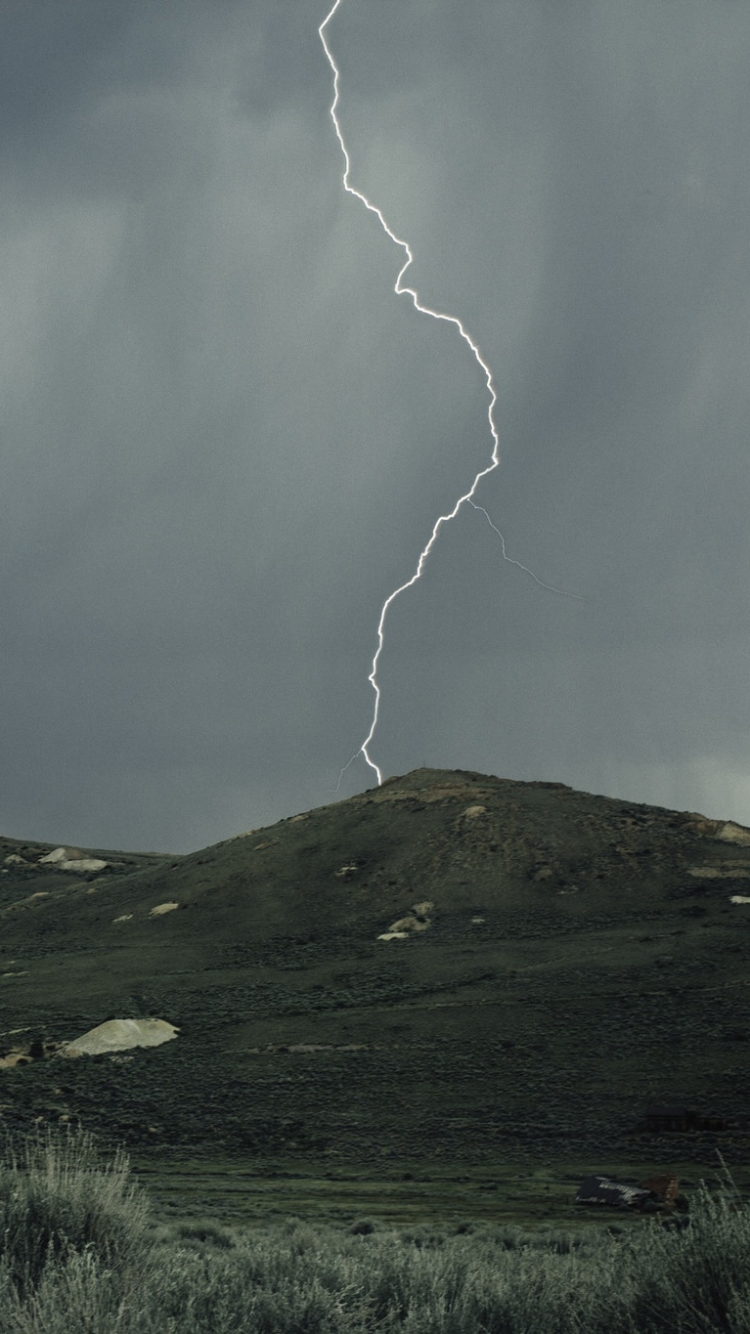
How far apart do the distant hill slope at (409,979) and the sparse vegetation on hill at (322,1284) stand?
79.6ft

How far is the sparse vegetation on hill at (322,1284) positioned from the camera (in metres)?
9.29

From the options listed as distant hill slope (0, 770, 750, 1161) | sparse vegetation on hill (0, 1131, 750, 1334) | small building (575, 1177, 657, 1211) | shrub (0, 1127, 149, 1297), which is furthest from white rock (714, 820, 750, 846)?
shrub (0, 1127, 149, 1297)

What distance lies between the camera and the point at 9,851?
126688 millimetres

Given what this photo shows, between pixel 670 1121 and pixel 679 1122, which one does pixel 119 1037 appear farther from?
pixel 679 1122

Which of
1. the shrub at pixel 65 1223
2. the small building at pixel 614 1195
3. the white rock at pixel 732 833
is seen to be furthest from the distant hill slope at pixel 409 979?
the shrub at pixel 65 1223

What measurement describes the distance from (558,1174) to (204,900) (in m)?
60.1

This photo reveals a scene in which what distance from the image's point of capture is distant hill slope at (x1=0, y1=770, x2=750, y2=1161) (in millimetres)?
39031

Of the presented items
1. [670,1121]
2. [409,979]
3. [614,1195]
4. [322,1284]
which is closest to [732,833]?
[409,979]

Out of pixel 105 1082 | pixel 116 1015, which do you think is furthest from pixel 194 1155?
pixel 116 1015

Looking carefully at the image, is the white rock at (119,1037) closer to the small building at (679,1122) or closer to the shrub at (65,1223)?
the small building at (679,1122)

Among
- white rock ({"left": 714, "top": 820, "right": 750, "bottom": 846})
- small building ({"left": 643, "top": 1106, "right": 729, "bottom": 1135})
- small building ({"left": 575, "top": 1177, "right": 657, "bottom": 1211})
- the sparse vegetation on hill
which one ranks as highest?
white rock ({"left": 714, "top": 820, "right": 750, "bottom": 846})

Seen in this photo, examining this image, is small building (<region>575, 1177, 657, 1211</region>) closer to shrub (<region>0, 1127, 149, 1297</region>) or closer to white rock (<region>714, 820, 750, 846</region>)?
shrub (<region>0, 1127, 149, 1297</region>)

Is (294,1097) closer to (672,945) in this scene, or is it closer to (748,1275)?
(672,945)

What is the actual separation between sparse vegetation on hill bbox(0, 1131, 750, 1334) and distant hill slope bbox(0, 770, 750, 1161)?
79.6ft
